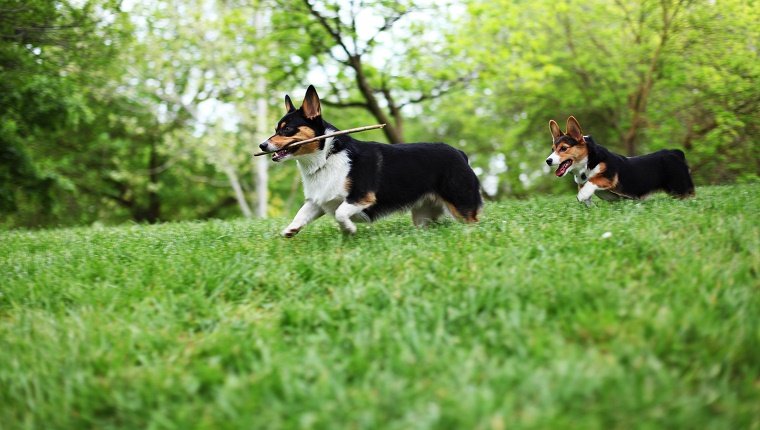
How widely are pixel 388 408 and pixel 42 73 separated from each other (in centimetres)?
1125

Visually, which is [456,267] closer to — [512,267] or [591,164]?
[512,267]

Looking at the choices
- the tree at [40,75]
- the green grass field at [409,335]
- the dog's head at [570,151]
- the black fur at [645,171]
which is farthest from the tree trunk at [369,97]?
the green grass field at [409,335]

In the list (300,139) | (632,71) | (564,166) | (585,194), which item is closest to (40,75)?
(300,139)

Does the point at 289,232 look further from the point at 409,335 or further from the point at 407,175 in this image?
the point at 409,335

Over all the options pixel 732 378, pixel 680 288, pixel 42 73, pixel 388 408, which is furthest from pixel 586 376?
pixel 42 73

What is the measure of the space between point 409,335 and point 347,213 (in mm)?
2652

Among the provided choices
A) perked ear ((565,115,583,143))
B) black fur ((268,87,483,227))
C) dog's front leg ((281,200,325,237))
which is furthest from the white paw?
dog's front leg ((281,200,325,237))

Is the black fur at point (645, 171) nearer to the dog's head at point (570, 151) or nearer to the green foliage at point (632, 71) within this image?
the dog's head at point (570, 151)

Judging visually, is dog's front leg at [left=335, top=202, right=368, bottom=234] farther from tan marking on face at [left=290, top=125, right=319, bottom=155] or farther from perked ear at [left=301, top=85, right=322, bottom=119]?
perked ear at [left=301, top=85, right=322, bottom=119]

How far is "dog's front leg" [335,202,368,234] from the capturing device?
5723 mm

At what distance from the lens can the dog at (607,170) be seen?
24.0 ft

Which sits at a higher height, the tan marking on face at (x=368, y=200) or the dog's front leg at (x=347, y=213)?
the tan marking on face at (x=368, y=200)

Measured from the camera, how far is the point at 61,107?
12.5 meters

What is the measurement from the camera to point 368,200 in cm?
592
